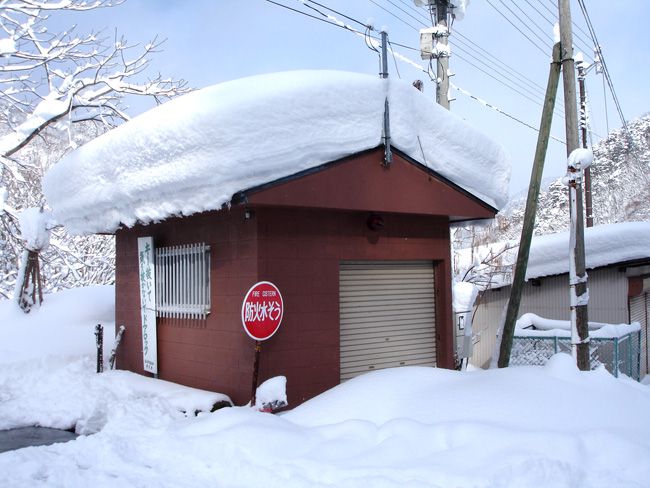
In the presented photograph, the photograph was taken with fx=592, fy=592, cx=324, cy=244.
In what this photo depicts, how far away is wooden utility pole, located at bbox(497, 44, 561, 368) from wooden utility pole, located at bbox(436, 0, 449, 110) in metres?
4.31

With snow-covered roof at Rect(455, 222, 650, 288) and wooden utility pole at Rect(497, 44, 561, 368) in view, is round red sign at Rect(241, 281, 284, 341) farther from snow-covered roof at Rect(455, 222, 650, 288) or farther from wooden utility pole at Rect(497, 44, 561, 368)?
snow-covered roof at Rect(455, 222, 650, 288)

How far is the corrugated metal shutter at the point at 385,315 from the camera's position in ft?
28.8

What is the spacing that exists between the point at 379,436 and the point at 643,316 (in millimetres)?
14746

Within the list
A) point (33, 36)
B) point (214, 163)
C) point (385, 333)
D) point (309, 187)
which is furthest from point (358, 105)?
point (33, 36)

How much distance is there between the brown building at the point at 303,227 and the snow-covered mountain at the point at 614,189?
27.6 m

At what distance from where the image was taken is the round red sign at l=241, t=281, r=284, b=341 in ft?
21.8

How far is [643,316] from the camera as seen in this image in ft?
57.0

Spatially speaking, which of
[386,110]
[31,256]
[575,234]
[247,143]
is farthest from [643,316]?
[31,256]

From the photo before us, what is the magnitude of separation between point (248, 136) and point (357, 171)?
1.71m

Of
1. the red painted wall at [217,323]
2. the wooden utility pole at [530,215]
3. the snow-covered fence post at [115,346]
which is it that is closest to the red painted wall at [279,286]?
the red painted wall at [217,323]

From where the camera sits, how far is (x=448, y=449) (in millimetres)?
5074

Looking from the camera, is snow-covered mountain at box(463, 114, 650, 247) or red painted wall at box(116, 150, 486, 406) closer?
red painted wall at box(116, 150, 486, 406)

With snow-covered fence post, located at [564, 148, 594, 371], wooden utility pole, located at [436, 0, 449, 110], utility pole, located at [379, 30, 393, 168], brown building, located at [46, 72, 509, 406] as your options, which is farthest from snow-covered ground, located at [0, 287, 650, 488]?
wooden utility pole, located at [436, 0, 449, 110]

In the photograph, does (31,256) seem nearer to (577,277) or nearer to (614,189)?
(577,277)
